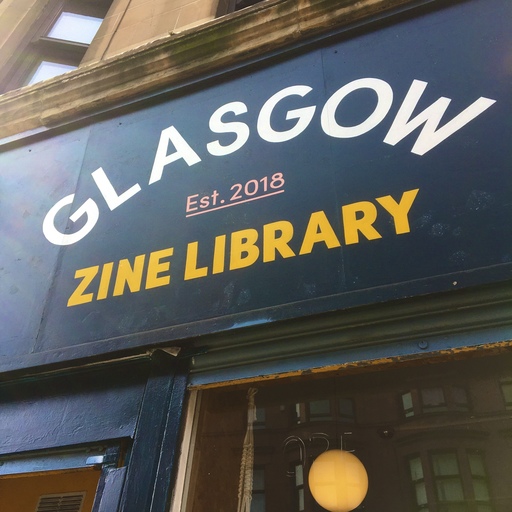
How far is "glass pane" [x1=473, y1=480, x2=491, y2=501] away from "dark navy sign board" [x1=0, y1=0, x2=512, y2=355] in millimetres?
6464

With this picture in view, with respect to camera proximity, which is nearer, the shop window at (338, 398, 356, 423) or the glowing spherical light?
the shop window at (338, 398, 356, 423)

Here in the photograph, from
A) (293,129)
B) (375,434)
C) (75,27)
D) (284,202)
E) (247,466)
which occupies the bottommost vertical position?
(247,466)

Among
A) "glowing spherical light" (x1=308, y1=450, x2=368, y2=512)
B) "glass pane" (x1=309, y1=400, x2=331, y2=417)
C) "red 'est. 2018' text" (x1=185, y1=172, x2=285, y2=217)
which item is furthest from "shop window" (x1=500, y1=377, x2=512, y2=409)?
"red 'est. 2018' text" (x1=185, y1=172, x2=285, y2=217)

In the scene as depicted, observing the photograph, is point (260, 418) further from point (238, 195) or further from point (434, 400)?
point (434, 400)

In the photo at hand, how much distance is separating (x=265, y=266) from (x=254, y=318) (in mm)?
351

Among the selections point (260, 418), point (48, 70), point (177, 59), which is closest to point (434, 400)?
point (260, 418)

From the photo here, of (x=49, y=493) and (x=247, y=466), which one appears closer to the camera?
(x=247, y=466)

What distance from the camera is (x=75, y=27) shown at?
703 centimetres

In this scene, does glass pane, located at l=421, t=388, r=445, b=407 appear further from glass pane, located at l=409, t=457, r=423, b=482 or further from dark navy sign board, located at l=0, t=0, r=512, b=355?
glass pane, located at l=409, t=457, r=423, b=482

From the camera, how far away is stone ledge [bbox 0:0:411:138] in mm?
3893

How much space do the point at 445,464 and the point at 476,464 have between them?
4.09 feet

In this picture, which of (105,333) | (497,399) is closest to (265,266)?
(105,333)

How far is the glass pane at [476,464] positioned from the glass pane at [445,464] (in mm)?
227

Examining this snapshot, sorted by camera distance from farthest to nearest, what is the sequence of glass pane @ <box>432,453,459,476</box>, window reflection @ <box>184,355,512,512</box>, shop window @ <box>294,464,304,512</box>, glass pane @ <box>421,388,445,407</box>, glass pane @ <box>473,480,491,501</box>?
glass pane @ <box>432,453,459,476</box> < glass pane @ <box>473,480,491,501</box> < shop window @ <box>294,464,304,512</box> < glass pane @ <box>421,388,445,407</box> < window reflection @ <box>184,355,512,512</box>
